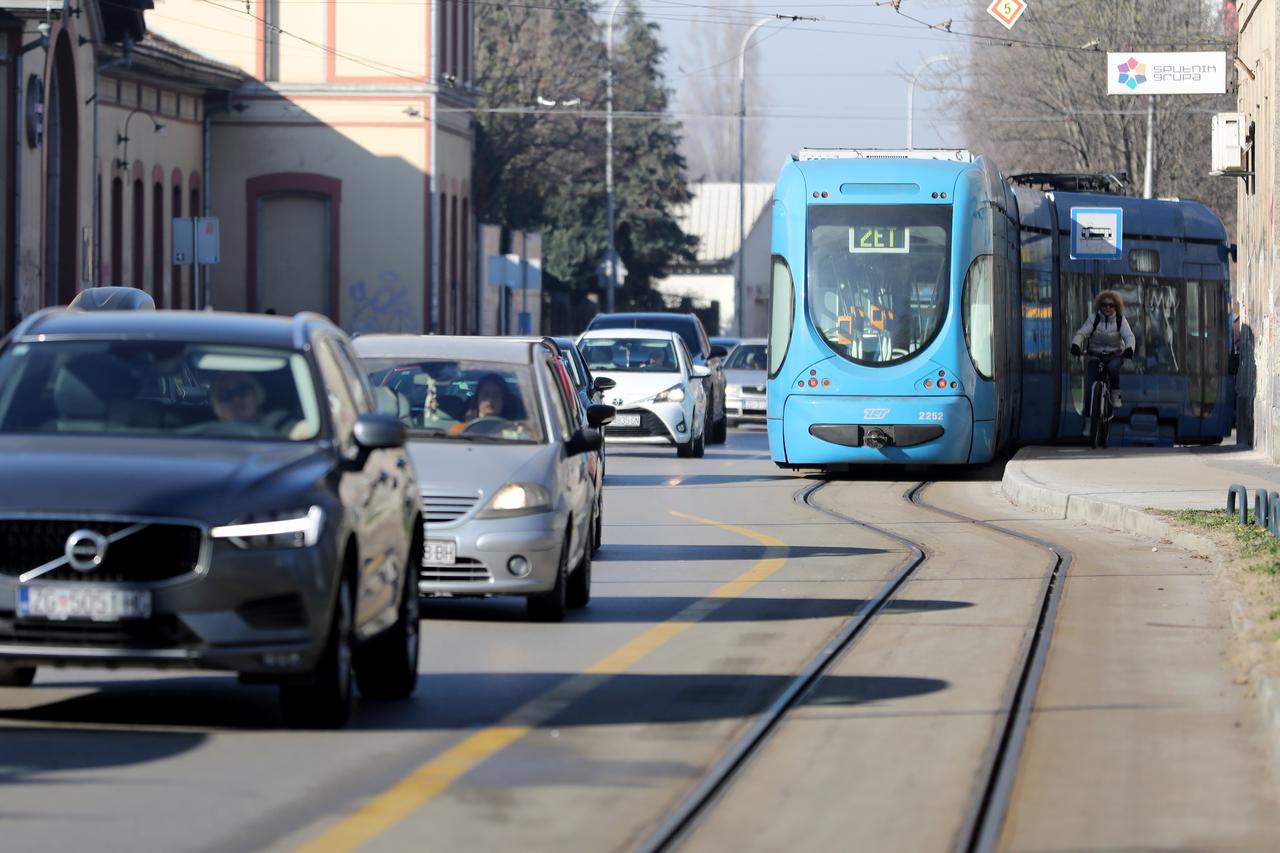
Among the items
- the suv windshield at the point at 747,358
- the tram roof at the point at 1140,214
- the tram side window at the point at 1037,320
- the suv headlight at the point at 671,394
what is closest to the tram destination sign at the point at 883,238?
the tram roof at the point at 1140,214

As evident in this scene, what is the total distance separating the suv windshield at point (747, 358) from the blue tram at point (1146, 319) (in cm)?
1231

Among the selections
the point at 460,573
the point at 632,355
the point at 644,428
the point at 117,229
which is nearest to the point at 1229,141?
the point at 632,355

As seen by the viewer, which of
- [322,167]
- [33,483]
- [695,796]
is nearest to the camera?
[695,796]

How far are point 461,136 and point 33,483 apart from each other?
2065 inches

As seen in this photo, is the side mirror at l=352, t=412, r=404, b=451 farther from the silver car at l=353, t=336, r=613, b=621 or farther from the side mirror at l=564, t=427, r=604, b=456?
the side mirror at l=564, t=427, r=604, b=456

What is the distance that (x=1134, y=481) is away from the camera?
879 inches

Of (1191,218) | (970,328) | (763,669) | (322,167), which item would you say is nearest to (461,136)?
(322,167)

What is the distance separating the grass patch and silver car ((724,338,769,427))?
23.6 meters

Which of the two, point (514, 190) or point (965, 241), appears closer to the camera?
point (965, 241)

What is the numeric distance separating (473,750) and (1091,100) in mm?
59083

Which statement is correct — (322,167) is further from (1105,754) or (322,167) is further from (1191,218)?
(1105,754)

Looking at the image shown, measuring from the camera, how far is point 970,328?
2427 cm

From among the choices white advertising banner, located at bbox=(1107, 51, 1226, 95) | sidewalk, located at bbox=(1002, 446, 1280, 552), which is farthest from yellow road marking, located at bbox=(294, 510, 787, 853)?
white advertising banner, located at bbox=(1107, 51, 1226, 95)

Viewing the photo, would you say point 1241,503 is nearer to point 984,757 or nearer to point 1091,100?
point 984,757
